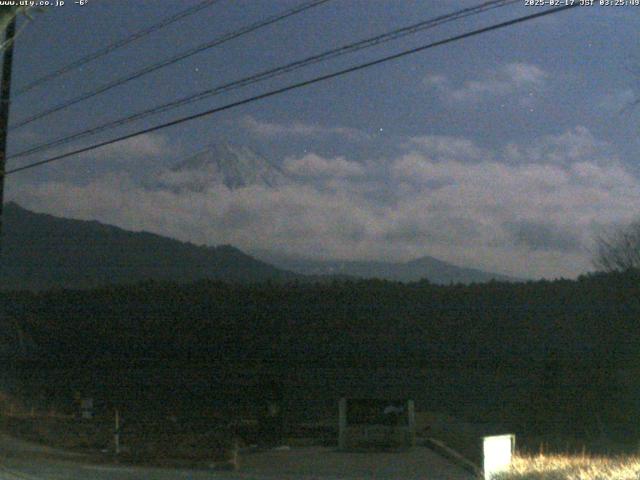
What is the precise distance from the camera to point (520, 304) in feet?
98.7

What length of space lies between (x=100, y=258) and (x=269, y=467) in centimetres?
2915

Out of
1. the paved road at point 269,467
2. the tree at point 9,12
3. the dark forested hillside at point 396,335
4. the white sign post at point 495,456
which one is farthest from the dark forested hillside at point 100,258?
the white sign post at point 495,456

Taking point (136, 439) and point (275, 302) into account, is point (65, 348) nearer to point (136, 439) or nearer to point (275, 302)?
point (275, 302)

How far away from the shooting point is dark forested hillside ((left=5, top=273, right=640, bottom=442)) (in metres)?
26.9

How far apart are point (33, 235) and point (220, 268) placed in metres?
11.1

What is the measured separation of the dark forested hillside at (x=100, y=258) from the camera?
41.2 metres

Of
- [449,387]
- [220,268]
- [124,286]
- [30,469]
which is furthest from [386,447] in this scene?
[220,268]

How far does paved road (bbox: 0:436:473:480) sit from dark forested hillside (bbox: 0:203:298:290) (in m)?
20.7

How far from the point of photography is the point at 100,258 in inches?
1715

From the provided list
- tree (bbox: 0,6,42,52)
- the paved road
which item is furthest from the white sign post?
tree (bbox: 0,6,42,52)

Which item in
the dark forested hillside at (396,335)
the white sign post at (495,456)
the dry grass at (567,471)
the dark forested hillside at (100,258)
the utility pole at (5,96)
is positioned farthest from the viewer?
the dark forested hillside at (100,258)

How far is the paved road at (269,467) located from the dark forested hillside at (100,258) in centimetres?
2067

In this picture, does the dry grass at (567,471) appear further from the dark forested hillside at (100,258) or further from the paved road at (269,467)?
the dark forested hillside at (100,258)

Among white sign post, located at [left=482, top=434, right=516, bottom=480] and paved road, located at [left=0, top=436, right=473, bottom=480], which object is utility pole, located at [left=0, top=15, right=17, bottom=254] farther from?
white sign post, located at [left=482, top=434, right=516, bottom=480]
